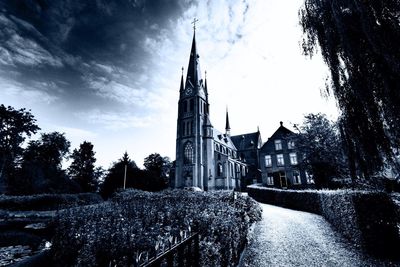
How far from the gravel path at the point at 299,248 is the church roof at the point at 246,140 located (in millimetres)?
44865

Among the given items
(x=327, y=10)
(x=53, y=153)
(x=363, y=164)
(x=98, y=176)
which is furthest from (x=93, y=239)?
(x=98, y=176)

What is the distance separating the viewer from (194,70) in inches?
1843

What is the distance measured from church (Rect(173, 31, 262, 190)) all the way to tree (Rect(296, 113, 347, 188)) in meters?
20.4

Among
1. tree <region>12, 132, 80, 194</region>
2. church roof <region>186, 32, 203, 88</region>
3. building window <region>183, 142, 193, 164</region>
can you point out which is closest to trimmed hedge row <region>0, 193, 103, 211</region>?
tree <region>12, 132, 80, 194</region>

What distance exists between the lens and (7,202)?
23188 millimetres

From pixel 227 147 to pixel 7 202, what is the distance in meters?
39.6

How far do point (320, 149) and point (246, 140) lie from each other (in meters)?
35.6

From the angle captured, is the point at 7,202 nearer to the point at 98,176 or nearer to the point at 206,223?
the point at 206,223

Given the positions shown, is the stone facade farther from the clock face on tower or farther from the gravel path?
the gravel path

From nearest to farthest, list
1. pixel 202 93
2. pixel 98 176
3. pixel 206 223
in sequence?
pixel 206 223 < pixel 202 93 < pixel 98 176

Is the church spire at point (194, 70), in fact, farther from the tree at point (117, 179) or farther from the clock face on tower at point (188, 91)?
the tree at point (117, 179)

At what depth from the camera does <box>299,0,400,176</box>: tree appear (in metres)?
4.26

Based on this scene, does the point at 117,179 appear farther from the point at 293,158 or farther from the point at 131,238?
the point at 131,238

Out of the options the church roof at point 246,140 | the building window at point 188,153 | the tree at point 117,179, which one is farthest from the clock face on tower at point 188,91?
the church roof at point 246,140
